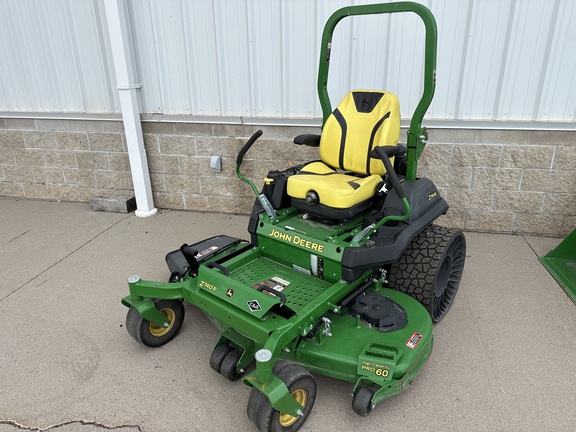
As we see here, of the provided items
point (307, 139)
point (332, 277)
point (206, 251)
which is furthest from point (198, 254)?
point (307, 139)

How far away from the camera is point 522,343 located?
267 centimetres

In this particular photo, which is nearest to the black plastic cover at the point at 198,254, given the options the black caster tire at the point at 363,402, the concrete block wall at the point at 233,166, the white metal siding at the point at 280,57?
the black caster tire at the point at 363,402

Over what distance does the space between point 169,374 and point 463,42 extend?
11.1ft

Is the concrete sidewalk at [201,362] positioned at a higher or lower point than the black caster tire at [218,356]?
lower

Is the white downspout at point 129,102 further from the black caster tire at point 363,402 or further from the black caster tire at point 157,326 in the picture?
the black caster tire at point 363,402

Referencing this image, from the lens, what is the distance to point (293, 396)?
2.04 meters

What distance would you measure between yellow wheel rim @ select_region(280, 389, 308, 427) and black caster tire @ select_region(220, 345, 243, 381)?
42 cm

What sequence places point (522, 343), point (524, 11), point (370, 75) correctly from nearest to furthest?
point (522, 343) → point (524, 11) → point (370, 75)

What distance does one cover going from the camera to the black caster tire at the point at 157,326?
8.38 feet

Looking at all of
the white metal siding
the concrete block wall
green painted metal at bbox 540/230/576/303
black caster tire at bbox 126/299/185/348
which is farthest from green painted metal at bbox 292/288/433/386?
the white metal siding

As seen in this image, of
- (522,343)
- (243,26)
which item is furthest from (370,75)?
(522,343)

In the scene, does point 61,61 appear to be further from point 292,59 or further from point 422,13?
point 422,13

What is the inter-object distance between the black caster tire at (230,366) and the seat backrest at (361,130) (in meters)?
1.45

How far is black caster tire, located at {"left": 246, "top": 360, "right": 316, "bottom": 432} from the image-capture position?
1.92 m
